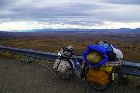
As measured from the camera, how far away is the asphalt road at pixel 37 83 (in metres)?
9.57

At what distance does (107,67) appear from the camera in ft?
31.1

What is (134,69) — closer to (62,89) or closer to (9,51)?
(62,89)

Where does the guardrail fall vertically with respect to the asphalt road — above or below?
above

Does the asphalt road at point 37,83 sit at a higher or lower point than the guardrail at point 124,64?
lower

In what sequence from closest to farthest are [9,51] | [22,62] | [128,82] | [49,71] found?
[128,82] → [49,71] → [22,62] → [9,51]

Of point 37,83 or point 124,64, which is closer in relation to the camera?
point 124,64

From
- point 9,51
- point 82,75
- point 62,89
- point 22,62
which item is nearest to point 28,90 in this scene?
point 62,89

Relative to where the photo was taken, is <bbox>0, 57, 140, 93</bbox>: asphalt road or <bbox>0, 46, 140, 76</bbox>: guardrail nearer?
<bbox>0, 57, 140, 93</bbox>: asphalt road

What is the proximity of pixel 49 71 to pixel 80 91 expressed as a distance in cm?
370

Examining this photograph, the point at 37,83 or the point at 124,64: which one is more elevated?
the point at 124,64

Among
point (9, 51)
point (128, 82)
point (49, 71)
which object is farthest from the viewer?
point (9, 51)

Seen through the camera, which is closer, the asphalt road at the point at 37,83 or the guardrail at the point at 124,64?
the asphalt road at the point at 37,83

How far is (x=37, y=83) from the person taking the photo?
1062cm

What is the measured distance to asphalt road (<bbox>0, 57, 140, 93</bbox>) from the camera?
9.57 meters
